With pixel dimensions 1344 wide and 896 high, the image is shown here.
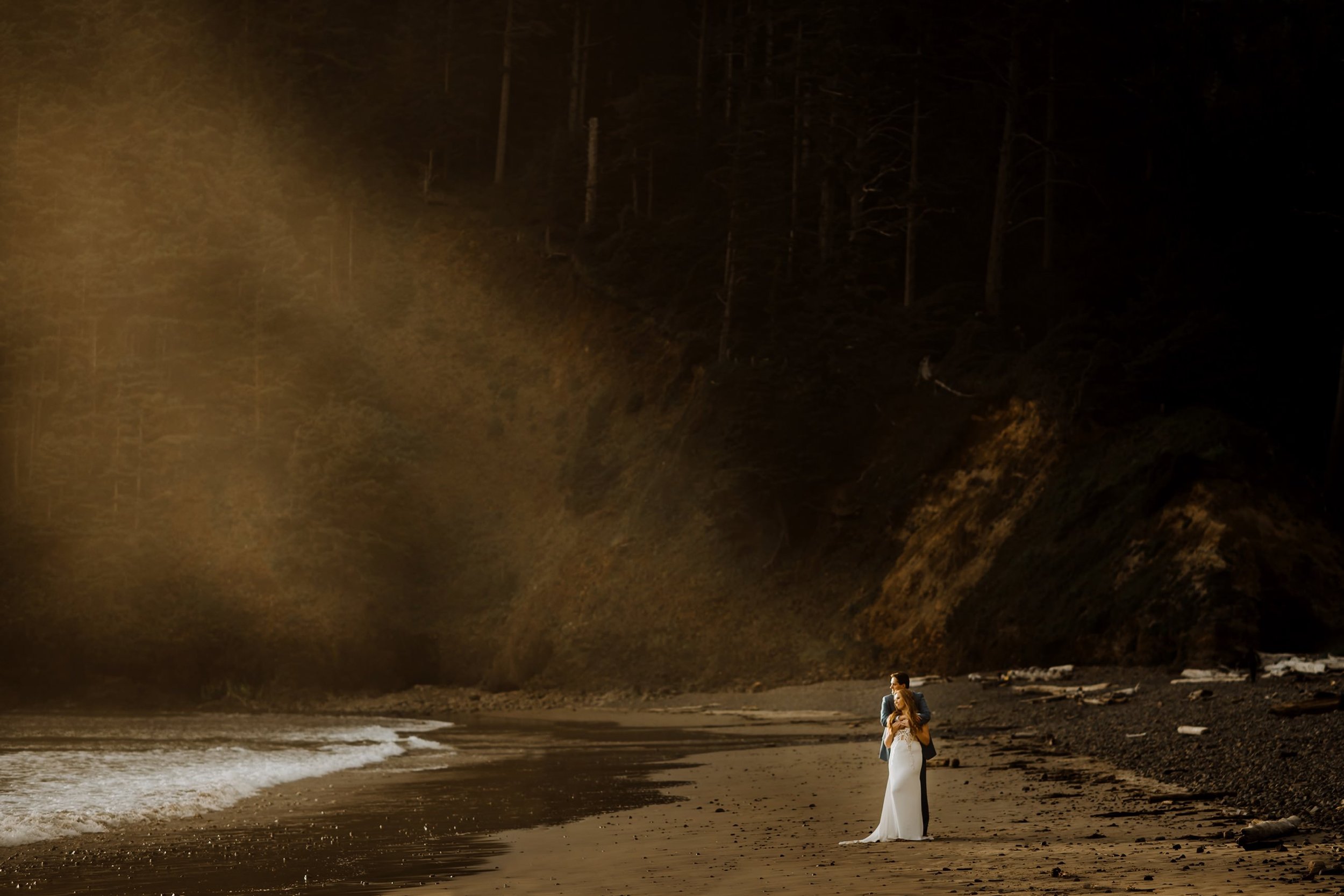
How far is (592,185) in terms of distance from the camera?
4934cm

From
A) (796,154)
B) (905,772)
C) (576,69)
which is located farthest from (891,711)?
(576,69)

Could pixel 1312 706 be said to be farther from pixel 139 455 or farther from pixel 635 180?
pixel 139 455

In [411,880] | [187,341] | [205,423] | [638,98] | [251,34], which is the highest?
[251,34]

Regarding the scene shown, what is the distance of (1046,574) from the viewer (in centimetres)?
2858

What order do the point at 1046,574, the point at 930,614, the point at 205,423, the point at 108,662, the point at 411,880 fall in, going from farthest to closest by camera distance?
the point at 205,423, the point at 108,662, the point at 930,614, the point at 1046,574, the point at 411,880

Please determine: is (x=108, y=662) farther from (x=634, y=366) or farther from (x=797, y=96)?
(x=797, y=96)

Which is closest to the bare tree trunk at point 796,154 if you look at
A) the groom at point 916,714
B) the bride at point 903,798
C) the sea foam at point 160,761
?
the sea foam at point 160,761

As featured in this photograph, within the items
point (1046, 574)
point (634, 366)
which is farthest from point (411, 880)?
point (634, 366)

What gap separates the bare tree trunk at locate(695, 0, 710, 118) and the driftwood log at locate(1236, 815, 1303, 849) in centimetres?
4496

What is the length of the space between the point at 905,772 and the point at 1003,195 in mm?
26909

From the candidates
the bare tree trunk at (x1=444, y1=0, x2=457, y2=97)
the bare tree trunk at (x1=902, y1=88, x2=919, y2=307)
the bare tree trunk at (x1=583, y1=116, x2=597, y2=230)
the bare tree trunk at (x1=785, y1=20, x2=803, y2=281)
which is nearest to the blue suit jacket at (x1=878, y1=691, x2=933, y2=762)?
the bare tree trunk at (x1=902, y1=88, x2=919, y2=307)

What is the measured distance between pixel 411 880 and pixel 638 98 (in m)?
42.1

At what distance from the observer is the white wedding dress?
1113 cm

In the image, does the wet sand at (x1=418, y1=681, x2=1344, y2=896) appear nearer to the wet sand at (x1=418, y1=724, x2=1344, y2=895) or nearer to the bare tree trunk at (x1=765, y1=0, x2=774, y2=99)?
the wet sand at (x1=418, y1=724, x2=1344, y2=895)
